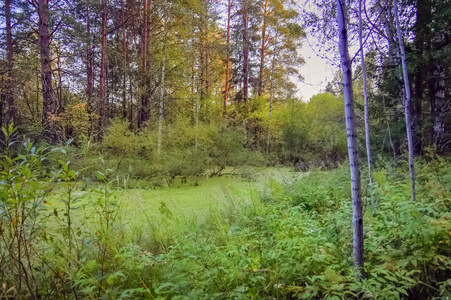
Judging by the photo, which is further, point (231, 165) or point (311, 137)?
point (311, 137)

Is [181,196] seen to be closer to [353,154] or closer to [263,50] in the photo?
[353,154]

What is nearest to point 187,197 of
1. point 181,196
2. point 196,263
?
point 181,196

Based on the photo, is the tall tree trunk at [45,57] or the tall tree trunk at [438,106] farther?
the tall tree trunk at [45,57]

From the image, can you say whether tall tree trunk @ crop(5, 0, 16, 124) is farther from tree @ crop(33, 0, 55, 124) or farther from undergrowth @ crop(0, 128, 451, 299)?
undergrowth @ crop(0, 128, 451, 299)

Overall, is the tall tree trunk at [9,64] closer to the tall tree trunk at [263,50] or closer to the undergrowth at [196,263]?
the undergrowth at [196,263]

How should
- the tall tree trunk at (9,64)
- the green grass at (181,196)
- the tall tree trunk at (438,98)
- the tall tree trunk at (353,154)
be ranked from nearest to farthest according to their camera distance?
1. the tall tree trunk at (353,154)
2. the green grass at (181,196)
3. the tall tree trunk at (438,98)
4. the tall tree trunk at (9,64)

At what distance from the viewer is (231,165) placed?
946 centimetres

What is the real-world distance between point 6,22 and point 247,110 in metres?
10.8

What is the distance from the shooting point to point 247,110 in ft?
43.8

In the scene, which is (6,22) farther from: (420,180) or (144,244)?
(420,180)

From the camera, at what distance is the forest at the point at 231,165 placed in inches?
63.6

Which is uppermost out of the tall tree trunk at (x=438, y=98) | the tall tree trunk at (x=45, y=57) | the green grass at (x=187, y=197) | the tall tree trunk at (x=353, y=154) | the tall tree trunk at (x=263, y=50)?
the tall tree trunk at (x=263, y=50)

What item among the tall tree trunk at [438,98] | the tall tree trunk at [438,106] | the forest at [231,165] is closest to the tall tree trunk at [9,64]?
the forest at [231,165]

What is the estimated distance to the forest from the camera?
1.61 m
